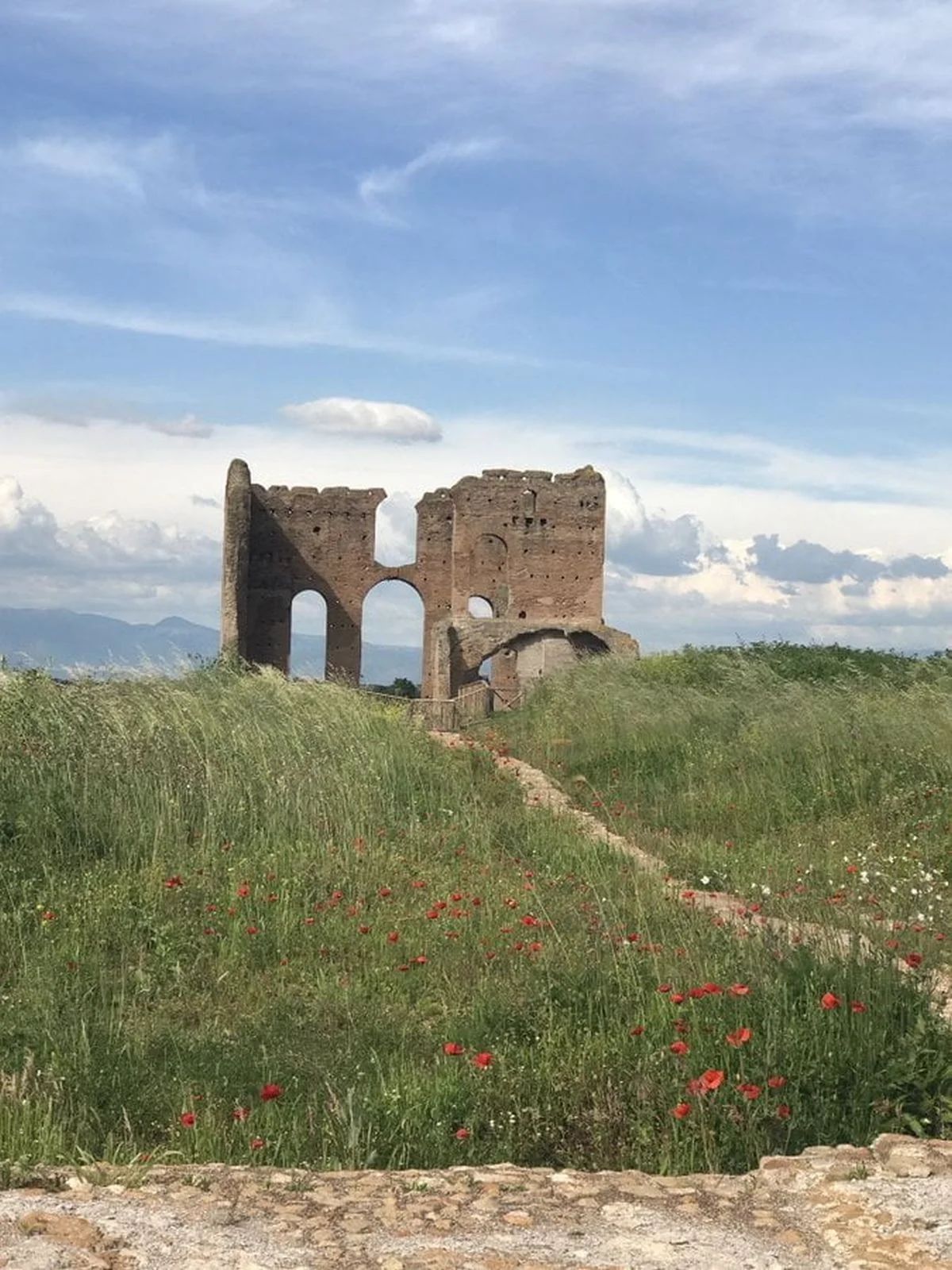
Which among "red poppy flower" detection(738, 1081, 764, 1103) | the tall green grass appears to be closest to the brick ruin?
the tall green grass

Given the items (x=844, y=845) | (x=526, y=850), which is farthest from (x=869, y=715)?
(x=526, y=850)

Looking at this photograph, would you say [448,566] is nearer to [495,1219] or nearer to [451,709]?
[451,709]

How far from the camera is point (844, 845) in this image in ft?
32.0

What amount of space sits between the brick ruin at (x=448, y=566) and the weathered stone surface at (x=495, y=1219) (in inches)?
1216

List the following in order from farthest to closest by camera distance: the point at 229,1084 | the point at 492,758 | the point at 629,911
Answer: the point at 492,758 < the point at 629,911 < the point at 229,1084

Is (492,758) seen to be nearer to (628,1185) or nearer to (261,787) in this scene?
(261,787)

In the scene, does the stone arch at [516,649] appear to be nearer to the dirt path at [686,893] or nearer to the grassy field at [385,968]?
the dirt path at [686,893]

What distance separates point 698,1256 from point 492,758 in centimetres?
1141

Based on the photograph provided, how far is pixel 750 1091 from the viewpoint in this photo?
412 centimetres

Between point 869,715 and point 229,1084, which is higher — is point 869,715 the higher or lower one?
the higher one

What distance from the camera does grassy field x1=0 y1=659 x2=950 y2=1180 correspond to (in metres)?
4.39

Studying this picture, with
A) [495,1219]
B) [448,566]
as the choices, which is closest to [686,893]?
[495,1219]

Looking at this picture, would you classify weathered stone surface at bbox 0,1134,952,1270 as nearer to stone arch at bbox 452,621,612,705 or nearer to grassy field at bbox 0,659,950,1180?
grassy field at bbox 0,659,950,1180

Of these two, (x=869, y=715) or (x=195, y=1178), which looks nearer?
(x=195, y=1178)
